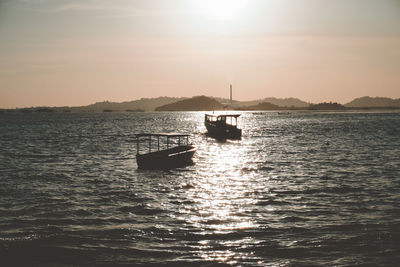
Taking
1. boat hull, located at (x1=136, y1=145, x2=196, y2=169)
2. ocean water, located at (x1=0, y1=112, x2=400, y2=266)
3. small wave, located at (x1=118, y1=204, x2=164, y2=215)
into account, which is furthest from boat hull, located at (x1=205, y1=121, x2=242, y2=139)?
small wave, located at (x1=118, y1=204, x2=164, y2=215)

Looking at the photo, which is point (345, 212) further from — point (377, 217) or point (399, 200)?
point (399, 200)

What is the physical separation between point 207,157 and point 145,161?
10.8 meters

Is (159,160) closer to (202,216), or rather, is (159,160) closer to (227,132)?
(202,216)

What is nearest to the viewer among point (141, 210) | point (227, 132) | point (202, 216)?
point (202, 216)

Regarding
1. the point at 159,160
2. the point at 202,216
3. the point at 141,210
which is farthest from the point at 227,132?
the point at 202,216

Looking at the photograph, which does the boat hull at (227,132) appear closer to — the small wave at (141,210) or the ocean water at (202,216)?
the ocean water at (202,216)

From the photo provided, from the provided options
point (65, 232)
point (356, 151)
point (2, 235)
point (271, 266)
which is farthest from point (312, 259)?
point (356, 151)

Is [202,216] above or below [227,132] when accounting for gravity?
below

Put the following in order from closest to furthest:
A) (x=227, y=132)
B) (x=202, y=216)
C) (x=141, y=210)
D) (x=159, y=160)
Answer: (x=202, y=216) < (x=141, y=210) < (x=159, y=160) < (x=227, y=132)

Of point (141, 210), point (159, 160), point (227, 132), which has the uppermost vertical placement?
point (227, 132)

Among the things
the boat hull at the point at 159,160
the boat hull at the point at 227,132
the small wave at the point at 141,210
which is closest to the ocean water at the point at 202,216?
the small wave at the point at 141,210

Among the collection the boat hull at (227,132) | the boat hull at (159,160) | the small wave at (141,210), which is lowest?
the small wave at (141,210)

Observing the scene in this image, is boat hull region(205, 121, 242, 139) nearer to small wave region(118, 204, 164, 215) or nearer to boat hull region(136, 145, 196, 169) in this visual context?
boat hull region(136, 145, 196, 169)

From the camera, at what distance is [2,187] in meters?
24.3
